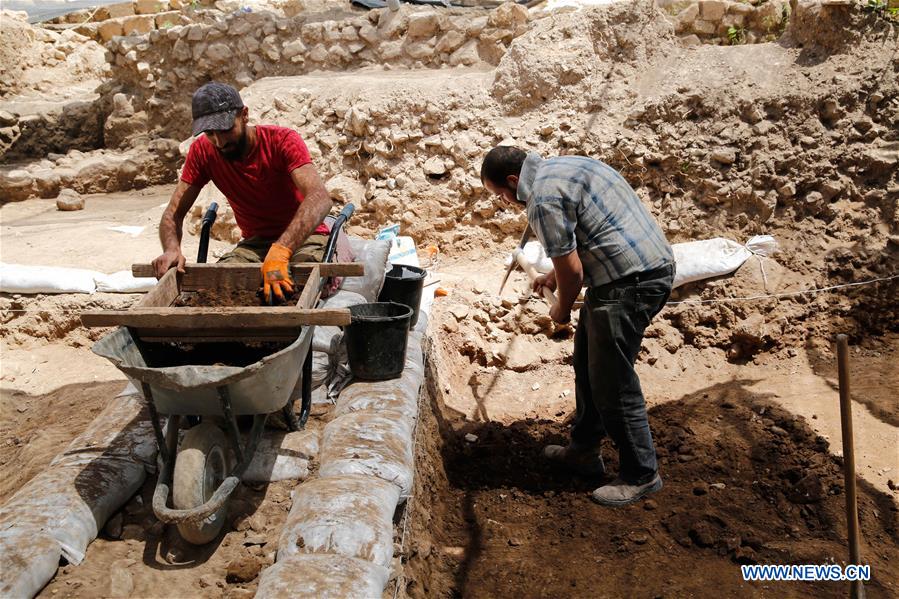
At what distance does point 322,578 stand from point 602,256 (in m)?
1.80

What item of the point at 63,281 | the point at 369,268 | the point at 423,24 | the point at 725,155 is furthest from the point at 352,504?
the point at 423,24

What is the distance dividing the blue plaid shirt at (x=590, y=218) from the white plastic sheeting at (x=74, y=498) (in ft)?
6.61

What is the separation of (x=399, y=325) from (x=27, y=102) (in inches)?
398

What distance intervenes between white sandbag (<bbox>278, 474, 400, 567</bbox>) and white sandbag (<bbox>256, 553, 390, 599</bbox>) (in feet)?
0.18

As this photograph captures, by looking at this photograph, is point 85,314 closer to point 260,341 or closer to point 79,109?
point 260,341

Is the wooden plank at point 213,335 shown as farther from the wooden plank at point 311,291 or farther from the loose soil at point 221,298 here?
the loose soil at point 221,298

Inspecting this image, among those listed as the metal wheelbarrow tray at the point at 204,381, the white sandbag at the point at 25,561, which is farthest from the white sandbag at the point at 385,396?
the white sandbag at the point at 25,561

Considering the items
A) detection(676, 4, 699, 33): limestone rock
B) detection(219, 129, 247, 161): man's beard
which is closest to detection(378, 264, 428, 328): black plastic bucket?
detection(219, 129, 247, 161): man's beard

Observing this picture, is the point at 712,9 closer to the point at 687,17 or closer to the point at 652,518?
the point at 687,17

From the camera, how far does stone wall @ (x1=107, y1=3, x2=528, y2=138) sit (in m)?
7.67

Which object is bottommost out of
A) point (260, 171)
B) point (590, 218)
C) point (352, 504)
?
point (352, 504)

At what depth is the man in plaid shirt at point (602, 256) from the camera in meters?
2.97

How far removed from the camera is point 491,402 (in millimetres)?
5137

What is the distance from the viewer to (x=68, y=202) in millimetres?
8422
